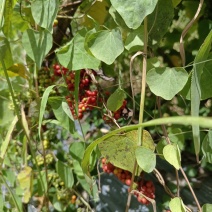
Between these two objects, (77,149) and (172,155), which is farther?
(77,149)

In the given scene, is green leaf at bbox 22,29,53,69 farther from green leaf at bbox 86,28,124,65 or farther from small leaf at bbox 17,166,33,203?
small leaf at bbox 17,166,33,203

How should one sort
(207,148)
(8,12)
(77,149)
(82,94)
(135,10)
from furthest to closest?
1. (77,149)
2. (82,94)
3. (8,12)
4. (207,148)
5. (135,10)

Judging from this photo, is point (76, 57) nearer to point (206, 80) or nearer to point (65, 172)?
point (206, 80)

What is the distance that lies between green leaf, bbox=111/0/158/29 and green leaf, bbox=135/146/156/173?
0.49ft

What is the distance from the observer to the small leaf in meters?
0.95

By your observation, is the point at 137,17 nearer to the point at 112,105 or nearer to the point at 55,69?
the point at 112,105

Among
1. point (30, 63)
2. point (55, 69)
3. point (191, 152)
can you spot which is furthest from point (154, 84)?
point (191, 152)

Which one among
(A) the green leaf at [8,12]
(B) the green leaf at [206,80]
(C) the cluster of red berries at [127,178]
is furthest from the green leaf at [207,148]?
(A) the green leaf at [8,12]

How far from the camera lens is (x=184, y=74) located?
1.78 feet

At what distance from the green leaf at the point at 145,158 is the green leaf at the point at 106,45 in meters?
0.12

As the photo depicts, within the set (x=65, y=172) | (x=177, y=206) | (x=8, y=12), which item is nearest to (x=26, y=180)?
(x=65, y=172)

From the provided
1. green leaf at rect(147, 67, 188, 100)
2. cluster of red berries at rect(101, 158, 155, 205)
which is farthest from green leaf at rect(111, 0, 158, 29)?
cluster of red berries at rect(101, 158, 155, 205)

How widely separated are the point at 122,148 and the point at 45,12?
0.22 metres

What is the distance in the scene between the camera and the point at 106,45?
582 mm
